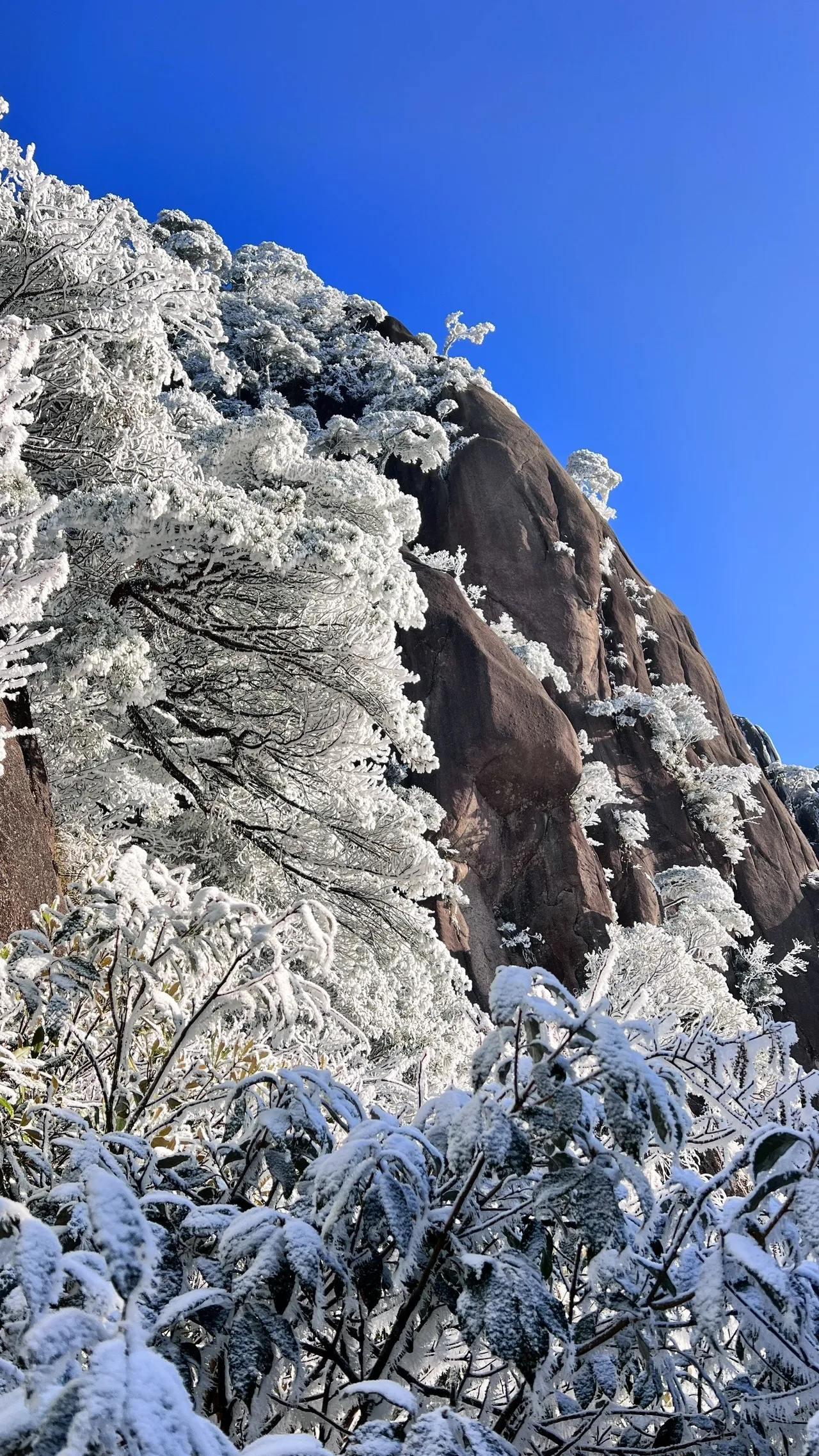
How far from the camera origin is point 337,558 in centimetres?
686

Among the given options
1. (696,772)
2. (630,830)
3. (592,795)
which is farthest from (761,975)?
(592,795)

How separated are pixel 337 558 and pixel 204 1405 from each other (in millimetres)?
5964

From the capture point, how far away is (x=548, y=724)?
18344 millimetres

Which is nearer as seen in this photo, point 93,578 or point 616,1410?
point 616,1410

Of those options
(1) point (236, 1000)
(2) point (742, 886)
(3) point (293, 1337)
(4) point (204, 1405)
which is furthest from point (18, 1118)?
(2) point (742, 886)

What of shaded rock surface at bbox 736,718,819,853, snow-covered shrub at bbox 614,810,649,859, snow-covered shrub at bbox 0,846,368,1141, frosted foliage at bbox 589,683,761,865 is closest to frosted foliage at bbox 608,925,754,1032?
snow-covered shrub at bbox 614,810,649,859

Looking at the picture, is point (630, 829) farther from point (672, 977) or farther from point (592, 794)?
point (672, 977)

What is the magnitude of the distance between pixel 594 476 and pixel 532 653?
46.7 feet

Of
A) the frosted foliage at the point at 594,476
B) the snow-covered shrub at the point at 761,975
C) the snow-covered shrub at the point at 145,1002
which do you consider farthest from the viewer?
the frosted foliage at the point at 594,476

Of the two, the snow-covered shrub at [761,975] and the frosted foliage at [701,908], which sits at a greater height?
the frosted foliage at [701,908]

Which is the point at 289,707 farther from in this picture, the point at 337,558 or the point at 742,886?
the point at 742,886

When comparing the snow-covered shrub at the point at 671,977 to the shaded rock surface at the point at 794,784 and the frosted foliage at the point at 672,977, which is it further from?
the shaded rock surface at the point at 794,784

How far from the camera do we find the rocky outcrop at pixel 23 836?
4312 mm

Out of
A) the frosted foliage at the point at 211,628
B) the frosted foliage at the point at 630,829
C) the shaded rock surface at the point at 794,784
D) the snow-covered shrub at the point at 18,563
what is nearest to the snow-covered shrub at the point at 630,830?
the frosted foliage at the point at 630,829
